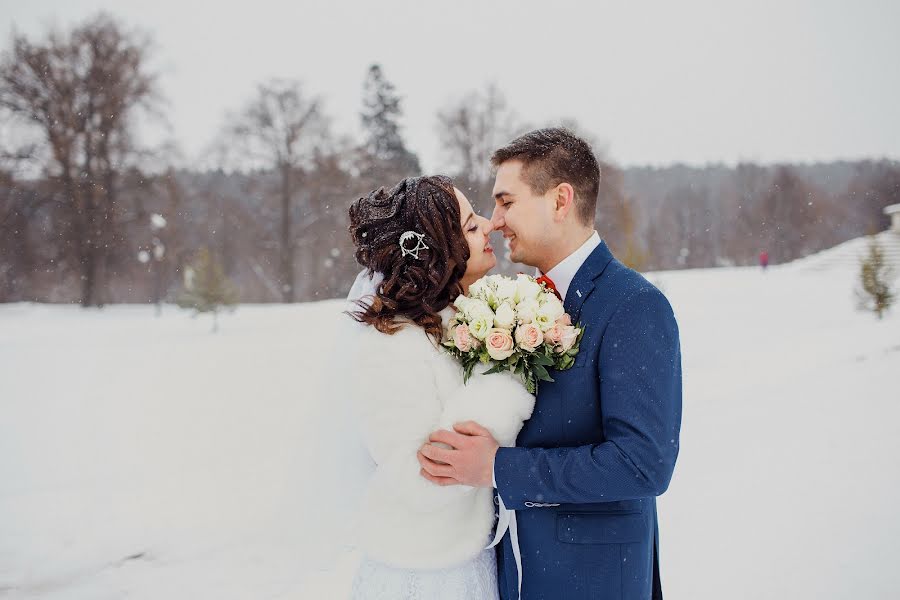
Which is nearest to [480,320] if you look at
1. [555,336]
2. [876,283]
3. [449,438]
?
[555,336]

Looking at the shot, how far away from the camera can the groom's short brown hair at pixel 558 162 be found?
2.37 m

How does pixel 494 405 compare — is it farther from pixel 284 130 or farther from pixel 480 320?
pixel 284 130

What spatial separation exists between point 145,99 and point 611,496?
30963 mm

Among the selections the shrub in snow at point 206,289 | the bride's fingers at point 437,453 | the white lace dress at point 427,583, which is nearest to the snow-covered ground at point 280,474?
the white lace dress at point 427,583

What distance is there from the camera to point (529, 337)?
1.90 meters

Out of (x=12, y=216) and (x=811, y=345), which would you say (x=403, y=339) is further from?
(x=12, y=216)

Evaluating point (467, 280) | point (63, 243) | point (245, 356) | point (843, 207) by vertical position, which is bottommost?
point (245, 356)

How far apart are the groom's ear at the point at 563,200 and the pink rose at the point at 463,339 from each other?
692 millimetres

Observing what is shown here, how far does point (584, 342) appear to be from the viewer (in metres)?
2.02

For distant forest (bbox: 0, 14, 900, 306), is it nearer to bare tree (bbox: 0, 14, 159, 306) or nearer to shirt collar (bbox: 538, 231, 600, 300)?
bare tree (bbox: 0, 14, 159, 306)

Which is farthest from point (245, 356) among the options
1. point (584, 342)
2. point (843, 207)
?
point (843, 207)

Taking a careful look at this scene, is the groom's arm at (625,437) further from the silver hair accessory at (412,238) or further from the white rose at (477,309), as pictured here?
the silver hair accessory at (412,238)

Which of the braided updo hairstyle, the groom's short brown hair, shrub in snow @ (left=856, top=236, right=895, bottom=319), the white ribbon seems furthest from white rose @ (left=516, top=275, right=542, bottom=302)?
shrub in snow @ (left=856, top=236, right=895, bottom=319)

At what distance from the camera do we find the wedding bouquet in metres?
1.93
